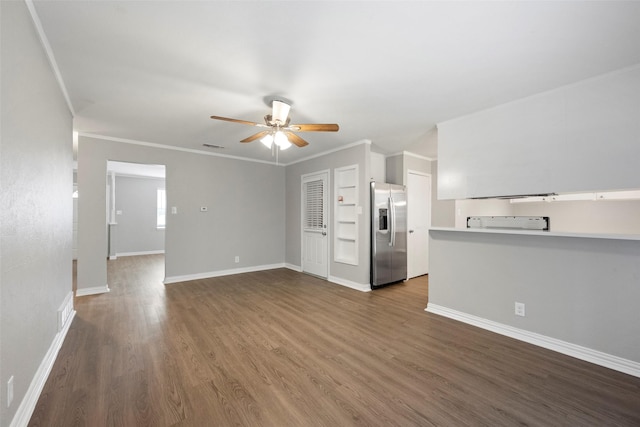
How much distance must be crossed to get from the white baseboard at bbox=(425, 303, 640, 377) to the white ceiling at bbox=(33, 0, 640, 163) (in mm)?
2422

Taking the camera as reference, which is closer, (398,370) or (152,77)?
(398,370)

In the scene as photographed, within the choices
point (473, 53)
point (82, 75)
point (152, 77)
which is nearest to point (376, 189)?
point (473, 53)

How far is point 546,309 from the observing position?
2475 mm

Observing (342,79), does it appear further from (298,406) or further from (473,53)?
(298,406)

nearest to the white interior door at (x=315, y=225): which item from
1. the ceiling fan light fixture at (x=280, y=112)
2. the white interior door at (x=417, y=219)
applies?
the white interior door at (x=417, y=219)

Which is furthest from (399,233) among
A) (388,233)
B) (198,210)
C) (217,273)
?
(198,210)

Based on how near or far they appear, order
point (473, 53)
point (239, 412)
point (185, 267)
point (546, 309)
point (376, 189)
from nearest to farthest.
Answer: point (239, 412), point (473, 53), point (546, 309), point (376, 189), point (185, 267)

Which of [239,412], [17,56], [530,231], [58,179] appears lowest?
[239,412]

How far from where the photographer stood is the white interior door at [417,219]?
4.96 metres

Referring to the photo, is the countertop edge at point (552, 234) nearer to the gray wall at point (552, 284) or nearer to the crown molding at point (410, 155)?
the gray wall at point (552, 284)

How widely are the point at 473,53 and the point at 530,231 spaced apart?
180 cm

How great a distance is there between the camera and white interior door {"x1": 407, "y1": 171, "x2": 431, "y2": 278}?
4961mm

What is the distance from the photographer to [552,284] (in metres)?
2.45

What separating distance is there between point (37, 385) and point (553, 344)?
4252 millimetres
